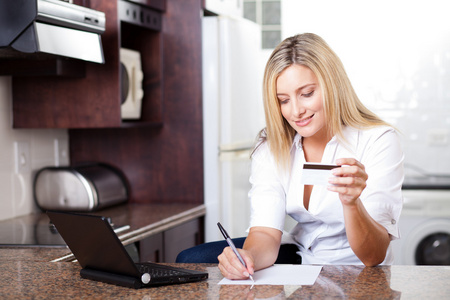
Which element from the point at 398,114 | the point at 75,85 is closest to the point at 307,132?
the point at 75,85

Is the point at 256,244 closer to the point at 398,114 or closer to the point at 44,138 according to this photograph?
the point at 44,138

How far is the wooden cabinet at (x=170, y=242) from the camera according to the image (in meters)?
2.48

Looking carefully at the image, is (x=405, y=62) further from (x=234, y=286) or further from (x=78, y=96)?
(x=234, y=286)

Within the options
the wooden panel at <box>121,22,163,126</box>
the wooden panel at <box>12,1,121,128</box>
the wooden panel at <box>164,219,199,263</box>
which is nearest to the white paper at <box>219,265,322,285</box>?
the wooden panel at <box>164,219,199,263</box>

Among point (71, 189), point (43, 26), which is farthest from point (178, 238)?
point (43, 26)

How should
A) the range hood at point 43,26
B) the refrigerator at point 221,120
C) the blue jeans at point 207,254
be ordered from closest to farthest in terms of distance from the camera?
the blue jeans at point 207,254, the range hood at point 43,26, the refrigerator at point 221,120

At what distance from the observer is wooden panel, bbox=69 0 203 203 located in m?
3.02

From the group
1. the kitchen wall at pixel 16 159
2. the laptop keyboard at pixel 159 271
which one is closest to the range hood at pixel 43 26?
the kitchen wall at pixel 16 159

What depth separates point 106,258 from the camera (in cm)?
140

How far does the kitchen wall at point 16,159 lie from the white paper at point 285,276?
1.51 meters

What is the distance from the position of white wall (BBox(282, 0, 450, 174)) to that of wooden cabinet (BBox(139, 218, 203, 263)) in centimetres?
202

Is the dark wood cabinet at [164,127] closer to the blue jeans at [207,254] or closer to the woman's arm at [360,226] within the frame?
the blue jeans at [207,254]

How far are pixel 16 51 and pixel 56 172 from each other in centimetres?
77

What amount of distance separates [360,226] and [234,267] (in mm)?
359
